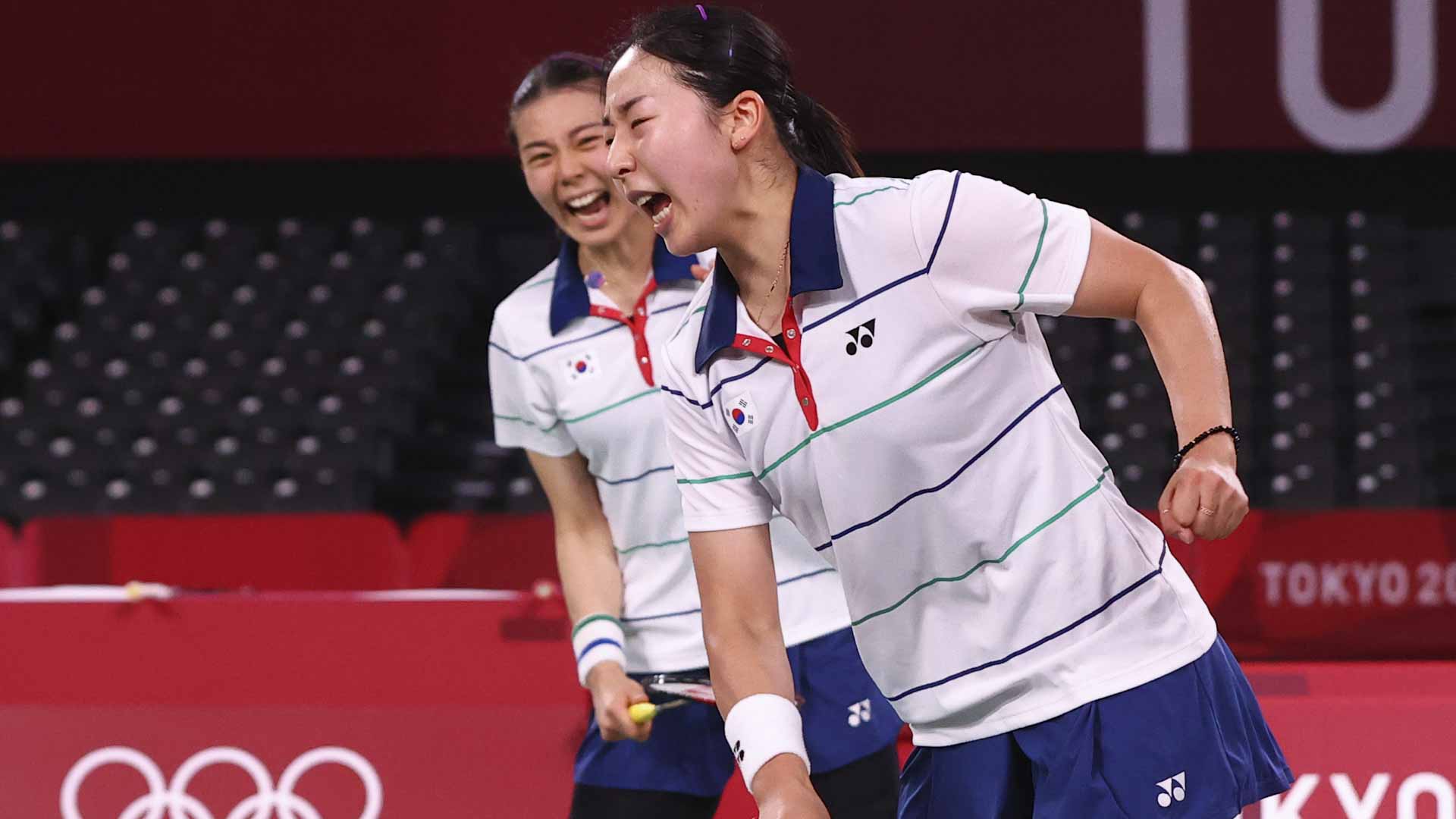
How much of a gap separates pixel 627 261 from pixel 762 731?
2.98 ft

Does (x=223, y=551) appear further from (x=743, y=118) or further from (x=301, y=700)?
(x=743, y=118)

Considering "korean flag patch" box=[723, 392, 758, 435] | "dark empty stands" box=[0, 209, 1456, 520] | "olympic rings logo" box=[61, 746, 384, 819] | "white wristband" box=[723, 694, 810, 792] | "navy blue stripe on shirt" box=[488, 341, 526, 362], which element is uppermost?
"dark empty stands" box=[0, 209, 1456, 520]

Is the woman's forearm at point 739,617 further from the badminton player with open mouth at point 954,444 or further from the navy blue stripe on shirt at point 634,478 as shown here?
the navy blue stripe on shirt at point 634,478

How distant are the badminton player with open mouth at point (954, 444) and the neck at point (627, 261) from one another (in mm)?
648

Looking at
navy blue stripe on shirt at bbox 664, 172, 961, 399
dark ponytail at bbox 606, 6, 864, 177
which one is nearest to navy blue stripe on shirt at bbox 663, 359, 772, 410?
navy blue stripe on shirt at bbox 664, 172, 961, 399

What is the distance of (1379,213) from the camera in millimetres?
7656

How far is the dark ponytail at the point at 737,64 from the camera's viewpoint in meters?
1.64

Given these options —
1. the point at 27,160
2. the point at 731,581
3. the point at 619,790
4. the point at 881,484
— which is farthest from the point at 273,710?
the point at 27,160

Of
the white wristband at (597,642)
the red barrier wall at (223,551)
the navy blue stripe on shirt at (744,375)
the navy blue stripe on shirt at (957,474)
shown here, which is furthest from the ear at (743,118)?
the red barrier wall at (223,551)

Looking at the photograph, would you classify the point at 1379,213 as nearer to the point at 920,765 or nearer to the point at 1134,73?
the point at 1134,73

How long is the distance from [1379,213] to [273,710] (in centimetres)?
633

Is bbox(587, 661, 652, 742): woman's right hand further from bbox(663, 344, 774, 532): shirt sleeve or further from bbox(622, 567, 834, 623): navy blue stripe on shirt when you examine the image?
bbox(663, 344, 774, 532): shirt sleeve

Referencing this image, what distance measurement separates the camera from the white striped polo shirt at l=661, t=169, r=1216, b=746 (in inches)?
60.9

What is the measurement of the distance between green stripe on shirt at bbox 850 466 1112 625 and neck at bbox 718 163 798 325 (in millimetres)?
309
